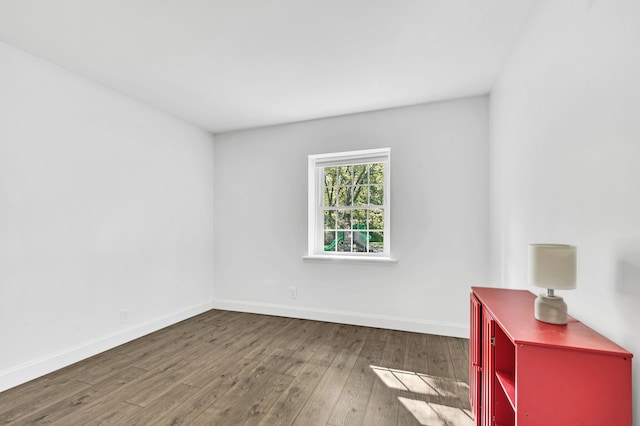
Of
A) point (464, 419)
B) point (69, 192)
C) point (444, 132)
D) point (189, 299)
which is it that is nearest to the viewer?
point (464, 419)

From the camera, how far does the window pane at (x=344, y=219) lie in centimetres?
384

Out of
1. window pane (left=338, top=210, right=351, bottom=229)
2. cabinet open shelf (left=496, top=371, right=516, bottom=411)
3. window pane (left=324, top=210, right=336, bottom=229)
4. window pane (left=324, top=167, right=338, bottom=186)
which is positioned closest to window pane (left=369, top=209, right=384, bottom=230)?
window pane (left=338, top=210, right=351, bottom=229)

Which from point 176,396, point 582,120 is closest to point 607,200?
point 582,120

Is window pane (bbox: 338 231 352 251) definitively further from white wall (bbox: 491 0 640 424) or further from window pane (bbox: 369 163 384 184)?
white wall (bbox: 491 0 640 424)

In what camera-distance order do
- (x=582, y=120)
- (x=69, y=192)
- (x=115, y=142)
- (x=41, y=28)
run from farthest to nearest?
(x=115, y=142) < (x=69, y=192) < (x=41, y=28) < (x=582, y=120)

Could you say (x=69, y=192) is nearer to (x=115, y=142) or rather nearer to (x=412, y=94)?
(x=115, y=142)

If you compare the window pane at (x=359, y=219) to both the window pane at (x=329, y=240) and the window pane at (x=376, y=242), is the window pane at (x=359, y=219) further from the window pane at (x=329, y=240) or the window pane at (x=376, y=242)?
the window pane at (x=329, y=240)

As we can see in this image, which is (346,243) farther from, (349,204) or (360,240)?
(349,204)

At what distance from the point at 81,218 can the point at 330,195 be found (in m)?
2.63

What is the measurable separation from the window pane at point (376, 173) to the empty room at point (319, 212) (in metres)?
0.04

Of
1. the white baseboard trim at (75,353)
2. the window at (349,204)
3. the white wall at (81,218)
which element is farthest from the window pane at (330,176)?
the white baseboard trim at (75,353)

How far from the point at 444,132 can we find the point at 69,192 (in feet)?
12.1

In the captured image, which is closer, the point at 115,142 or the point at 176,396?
the point at 176,396

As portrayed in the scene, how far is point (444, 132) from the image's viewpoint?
3.27 metres
